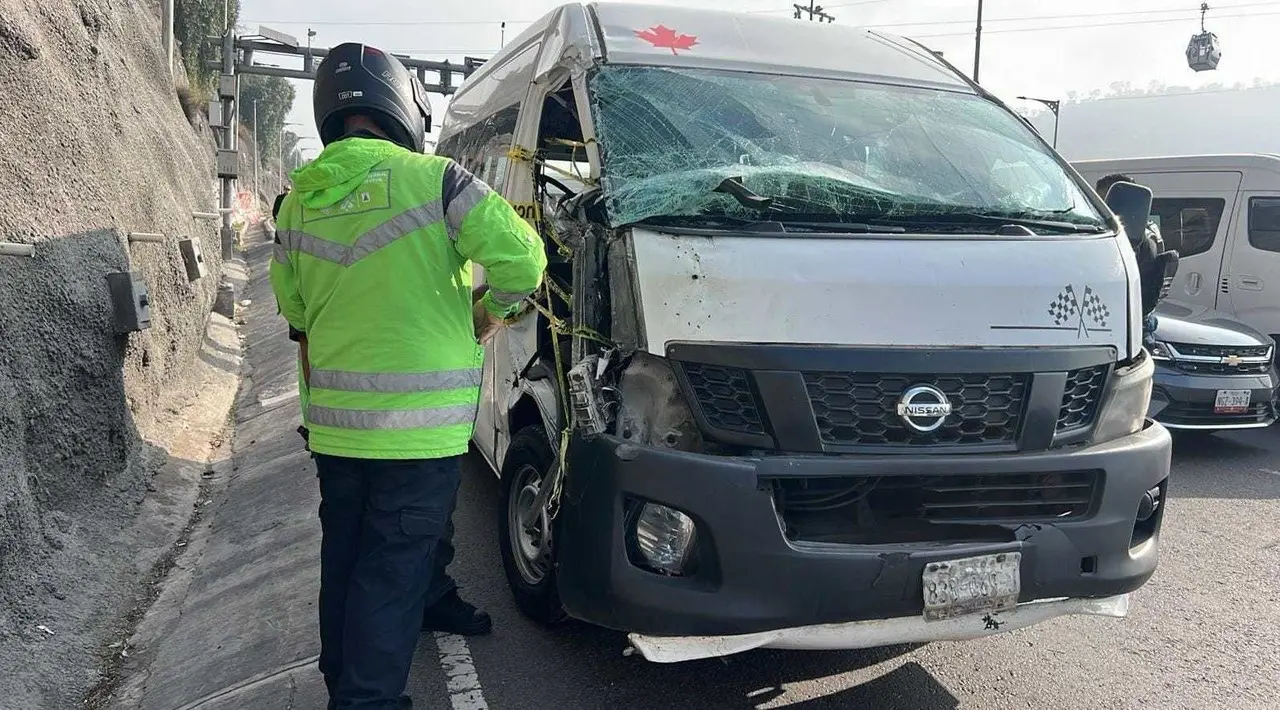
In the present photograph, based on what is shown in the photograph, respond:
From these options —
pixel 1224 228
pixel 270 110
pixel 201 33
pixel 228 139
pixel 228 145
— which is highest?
pixel 270 110

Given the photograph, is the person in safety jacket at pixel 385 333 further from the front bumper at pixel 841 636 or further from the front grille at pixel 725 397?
the front bumper at pixel 841 636

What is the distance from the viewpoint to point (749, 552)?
274 centimetres

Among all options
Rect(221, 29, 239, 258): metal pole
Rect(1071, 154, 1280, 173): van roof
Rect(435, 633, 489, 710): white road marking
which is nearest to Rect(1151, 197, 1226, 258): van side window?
Rect(1071, 154, 1280, 173): van roof

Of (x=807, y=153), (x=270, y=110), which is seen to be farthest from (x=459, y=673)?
(x=270, y=110)

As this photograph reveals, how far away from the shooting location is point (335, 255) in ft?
9.42

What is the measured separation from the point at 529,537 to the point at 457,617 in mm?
430

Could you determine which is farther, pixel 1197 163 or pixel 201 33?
pixel 201 33

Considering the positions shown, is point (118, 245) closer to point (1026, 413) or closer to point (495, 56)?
point (495, 56)

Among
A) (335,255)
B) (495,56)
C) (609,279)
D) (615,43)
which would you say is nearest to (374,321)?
(335,255)

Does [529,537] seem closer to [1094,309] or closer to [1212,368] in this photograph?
[1094,309]

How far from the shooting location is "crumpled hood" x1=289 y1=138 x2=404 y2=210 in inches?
112

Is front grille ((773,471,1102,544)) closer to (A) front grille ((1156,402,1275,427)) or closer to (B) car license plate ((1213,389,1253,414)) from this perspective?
(A) front grille ((1156,402,1275,427))

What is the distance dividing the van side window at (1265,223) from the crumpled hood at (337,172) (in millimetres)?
9027

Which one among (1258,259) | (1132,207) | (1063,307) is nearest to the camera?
(1063,307)
